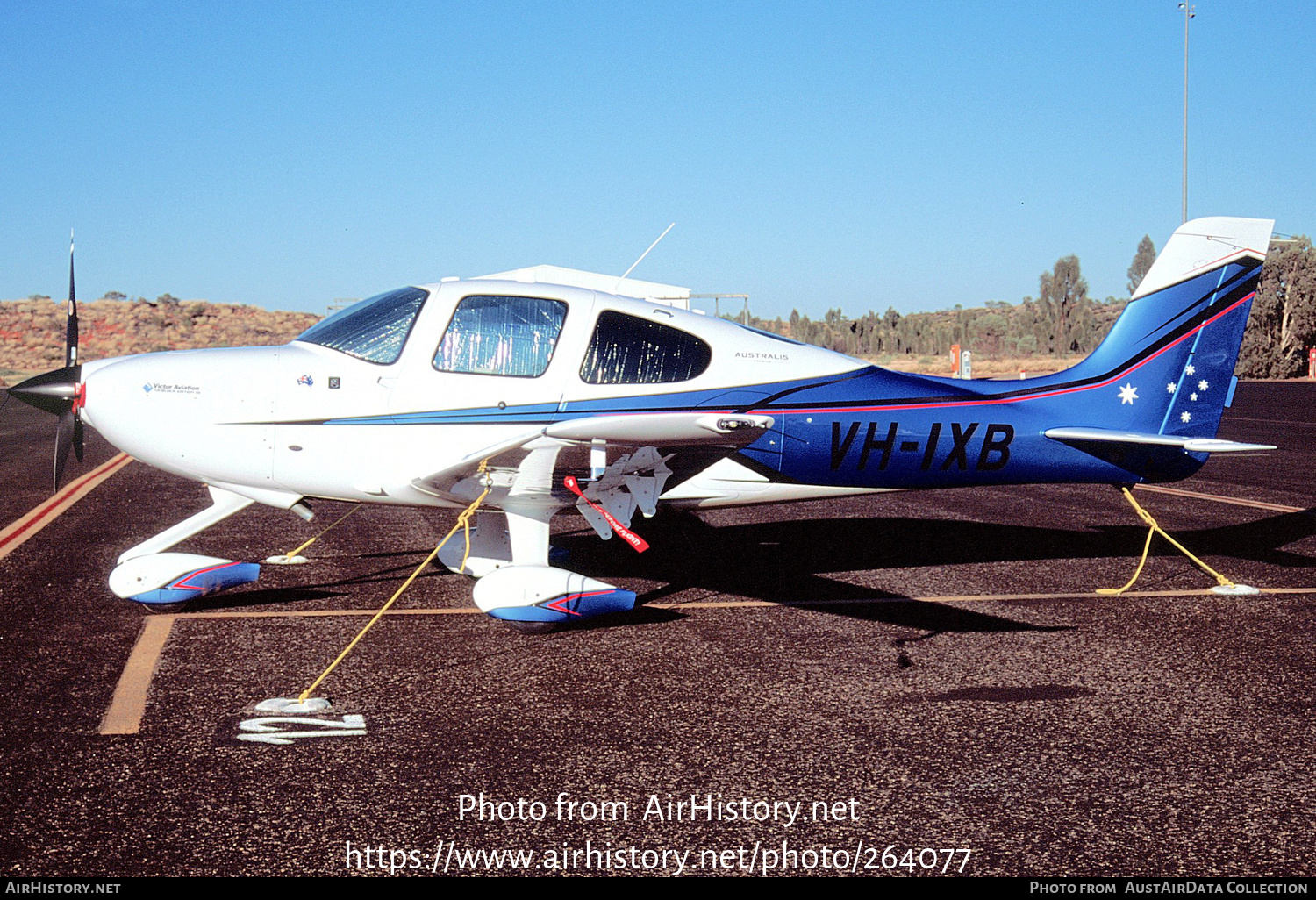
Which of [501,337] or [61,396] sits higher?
[501,337]

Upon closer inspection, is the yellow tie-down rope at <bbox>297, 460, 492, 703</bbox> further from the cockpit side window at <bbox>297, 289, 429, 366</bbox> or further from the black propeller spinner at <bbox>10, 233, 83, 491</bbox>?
the black propeller spinner at <bbox>10, 233, 83, 491</bbox>

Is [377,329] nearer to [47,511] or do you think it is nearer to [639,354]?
[639,354]

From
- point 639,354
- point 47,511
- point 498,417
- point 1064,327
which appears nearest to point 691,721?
point 498,417

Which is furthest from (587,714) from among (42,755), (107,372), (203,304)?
(203,304)

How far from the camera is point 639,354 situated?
6926 millimetres

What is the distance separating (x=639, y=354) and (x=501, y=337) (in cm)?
91

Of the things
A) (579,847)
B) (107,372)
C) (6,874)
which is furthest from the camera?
(107,372)

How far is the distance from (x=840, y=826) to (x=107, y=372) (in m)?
5.39

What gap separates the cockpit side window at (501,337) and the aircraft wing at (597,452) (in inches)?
19.0

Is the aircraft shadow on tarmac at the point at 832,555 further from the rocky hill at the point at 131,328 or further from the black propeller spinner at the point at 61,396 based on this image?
the rocky hill at the point at 131,328

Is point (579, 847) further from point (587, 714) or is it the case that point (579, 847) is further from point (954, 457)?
point (954, 457)

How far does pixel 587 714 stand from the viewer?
495 centimetres

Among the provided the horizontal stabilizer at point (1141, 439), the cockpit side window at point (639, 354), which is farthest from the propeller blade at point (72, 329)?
the horizontal stabilizer at point (1141, 439)

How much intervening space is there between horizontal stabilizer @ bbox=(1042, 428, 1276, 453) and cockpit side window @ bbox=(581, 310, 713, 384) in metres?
2.79
